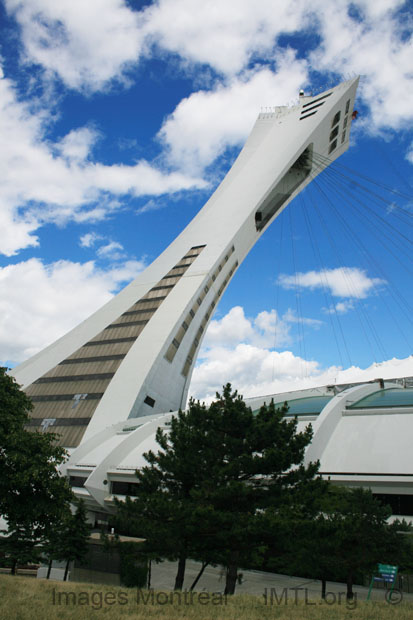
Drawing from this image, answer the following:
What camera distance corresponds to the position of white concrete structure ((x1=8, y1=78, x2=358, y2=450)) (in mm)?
39969

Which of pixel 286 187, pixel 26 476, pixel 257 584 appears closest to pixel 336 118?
pixel 286 187

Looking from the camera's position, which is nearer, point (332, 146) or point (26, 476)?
point (26, 476)

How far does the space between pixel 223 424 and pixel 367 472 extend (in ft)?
29.6

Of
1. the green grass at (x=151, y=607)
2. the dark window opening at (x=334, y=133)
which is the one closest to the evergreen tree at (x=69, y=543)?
the green grass at (x=151, y=607)

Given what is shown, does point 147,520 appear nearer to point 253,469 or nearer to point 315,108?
point 253,469

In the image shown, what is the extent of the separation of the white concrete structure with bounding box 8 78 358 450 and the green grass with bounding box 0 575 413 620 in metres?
20.0

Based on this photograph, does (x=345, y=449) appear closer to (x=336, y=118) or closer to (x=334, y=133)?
(x=336, y=118)

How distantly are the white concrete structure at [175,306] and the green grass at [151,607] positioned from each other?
20023mm

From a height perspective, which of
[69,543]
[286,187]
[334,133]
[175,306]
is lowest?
[69,543]

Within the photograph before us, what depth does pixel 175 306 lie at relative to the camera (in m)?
47.3

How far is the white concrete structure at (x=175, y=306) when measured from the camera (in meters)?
40.0

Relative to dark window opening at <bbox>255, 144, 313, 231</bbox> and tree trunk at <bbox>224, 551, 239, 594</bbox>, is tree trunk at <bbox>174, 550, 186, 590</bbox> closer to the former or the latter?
tree trunk at <bbox>224, 551, 239, 594</bbox>

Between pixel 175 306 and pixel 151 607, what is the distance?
1467 inches

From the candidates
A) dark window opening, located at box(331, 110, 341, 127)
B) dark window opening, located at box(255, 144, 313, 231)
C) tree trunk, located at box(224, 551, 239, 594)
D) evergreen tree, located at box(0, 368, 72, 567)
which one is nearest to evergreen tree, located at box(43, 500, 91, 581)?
evergreen tree, located at box(0, 368, 72, 567)
